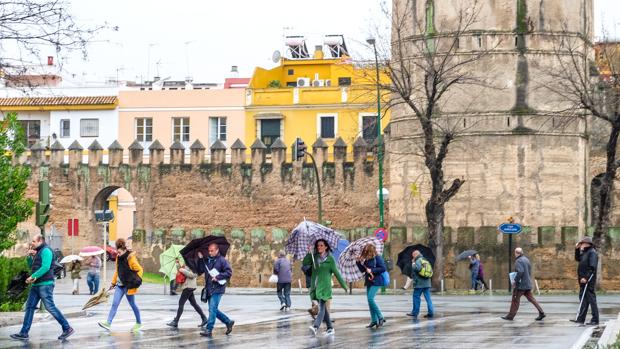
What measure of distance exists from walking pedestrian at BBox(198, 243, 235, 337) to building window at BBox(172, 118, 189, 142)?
52.7m

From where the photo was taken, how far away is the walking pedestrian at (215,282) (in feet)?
78.7

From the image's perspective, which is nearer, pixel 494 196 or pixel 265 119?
pixel 494 196

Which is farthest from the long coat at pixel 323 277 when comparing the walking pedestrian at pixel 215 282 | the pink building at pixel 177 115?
the pink building at pixel 177 115

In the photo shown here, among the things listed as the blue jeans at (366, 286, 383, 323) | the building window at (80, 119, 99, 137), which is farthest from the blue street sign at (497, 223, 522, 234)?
the building window at (80, 119, 99, 137)

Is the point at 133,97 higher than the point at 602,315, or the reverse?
the point at 133,97

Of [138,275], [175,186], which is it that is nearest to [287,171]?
[175,186]

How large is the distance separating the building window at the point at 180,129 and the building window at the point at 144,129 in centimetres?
125

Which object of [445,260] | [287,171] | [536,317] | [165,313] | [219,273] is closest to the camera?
[219,273]

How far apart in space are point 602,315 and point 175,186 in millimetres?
33638

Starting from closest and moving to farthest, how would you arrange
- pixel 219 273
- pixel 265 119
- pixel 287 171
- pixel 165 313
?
pixel 219 273
pixel 165 313
pixel 287 171
pixel 265 119

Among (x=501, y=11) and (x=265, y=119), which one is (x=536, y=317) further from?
(x=265, y=119)

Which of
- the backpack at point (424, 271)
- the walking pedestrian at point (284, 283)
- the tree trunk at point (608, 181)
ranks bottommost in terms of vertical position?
the walking pedestrian at point (284, 283)

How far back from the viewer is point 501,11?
49.1 metres

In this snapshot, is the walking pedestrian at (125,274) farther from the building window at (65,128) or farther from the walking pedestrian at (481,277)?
the building window at (65,128)
